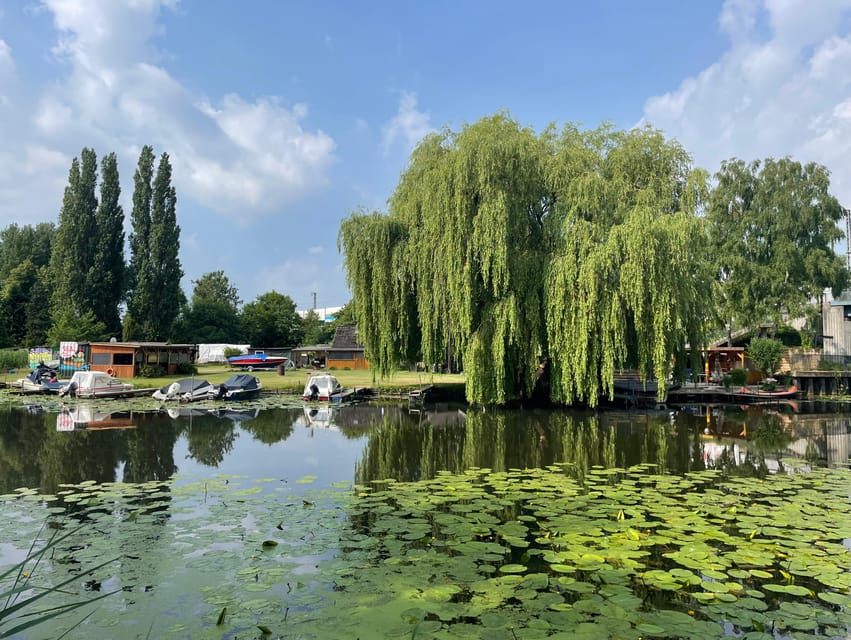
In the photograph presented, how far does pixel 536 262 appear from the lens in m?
19.1

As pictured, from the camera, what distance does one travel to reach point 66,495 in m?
8.34

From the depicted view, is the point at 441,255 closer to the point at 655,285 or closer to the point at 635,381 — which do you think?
Answer: the point at 655,285

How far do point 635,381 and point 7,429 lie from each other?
25.1 metres

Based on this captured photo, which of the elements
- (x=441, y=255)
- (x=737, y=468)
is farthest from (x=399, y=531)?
(x=441, y=255)

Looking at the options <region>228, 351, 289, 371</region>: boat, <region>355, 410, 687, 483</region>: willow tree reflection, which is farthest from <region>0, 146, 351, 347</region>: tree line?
<region>355, 410, 687, 483</region>: willow tree reflection

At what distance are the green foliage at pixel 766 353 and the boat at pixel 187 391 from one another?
1140 inches

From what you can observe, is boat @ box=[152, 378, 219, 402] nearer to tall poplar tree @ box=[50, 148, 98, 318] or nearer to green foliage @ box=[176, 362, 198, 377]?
green foliage @ box=[176, 362, 198, 377]

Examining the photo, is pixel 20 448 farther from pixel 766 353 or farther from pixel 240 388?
pixel 766 353

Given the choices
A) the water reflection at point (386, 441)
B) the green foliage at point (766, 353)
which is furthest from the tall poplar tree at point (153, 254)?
the green foliage at point (766, 353)

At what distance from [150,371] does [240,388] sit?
823 centimetres

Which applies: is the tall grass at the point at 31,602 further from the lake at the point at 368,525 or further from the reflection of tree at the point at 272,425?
the reflection of tree at the point at 272,425

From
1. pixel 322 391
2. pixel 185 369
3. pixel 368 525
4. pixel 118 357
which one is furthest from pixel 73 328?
pixel 368 525

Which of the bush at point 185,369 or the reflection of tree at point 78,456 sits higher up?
the bush at point 185,369

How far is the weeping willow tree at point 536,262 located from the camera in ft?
58.7
